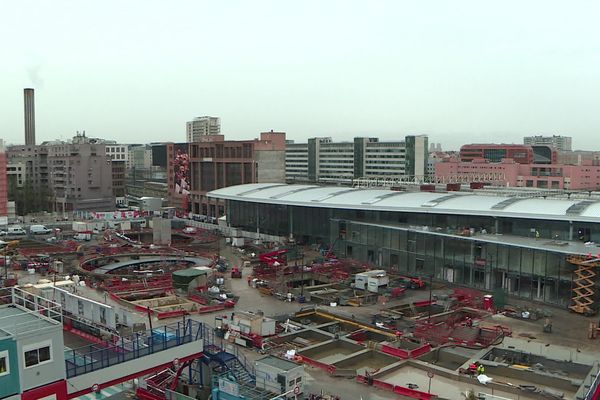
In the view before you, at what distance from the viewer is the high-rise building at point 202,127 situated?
157 m

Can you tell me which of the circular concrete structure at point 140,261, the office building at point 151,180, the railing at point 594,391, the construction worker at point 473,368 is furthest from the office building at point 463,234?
the office building at point 151,180

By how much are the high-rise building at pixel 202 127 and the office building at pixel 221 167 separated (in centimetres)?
8577

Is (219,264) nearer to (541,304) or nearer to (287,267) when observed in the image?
(287,267)

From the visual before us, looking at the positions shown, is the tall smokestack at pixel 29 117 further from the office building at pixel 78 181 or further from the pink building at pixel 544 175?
the pink building at pixel 544 175

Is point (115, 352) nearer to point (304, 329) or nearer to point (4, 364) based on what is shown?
point (4, 364)

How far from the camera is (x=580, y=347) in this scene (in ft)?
69.2

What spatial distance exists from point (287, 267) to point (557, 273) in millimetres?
14172

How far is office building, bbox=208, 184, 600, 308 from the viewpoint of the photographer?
27.7 m

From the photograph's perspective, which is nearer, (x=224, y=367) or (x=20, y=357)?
(x=20, y=357)

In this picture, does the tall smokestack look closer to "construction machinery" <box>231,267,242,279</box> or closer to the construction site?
the construction site

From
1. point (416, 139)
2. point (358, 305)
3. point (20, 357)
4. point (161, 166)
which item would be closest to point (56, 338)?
point (20, 357)

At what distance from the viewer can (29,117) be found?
110250mm

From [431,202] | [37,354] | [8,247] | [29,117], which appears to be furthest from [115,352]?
[29,117]

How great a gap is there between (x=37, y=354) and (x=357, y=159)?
9641cm
